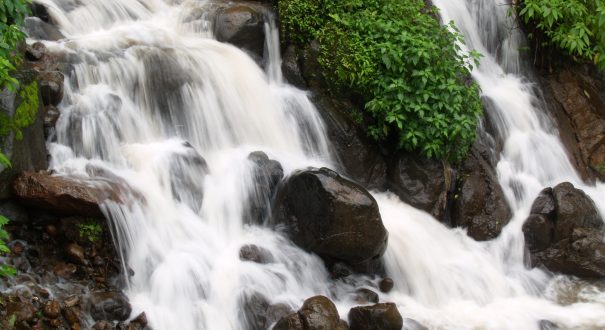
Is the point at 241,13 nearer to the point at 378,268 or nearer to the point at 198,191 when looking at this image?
the point at 198,191

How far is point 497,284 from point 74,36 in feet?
19.4

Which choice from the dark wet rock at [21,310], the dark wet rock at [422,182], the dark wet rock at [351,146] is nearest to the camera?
the dark wet rock at [21,310]

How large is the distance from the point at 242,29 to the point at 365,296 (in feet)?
13.5

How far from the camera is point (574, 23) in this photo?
10.0 metres

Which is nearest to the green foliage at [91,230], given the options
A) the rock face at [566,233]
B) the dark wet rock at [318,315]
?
the dark wet rock at [318,315]

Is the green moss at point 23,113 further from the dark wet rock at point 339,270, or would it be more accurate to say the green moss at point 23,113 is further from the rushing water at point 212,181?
the dark wet rock at point 339,270

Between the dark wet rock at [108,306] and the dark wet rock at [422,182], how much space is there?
150 inches

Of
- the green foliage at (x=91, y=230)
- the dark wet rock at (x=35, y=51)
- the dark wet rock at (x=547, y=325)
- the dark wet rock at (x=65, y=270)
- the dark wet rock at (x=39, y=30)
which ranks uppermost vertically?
the dark wet rock at (x=39, y=30)

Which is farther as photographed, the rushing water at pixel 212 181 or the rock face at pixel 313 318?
the rushing water at pixel 212 181

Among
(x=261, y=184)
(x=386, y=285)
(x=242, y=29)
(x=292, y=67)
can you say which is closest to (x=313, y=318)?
(x=386, y=285)

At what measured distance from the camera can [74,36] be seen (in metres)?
7.91

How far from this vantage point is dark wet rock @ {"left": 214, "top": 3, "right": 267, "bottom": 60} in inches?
337

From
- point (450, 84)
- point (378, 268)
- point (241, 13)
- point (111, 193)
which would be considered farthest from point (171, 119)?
point (450, 84)

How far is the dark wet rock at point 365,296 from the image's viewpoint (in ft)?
20.7
